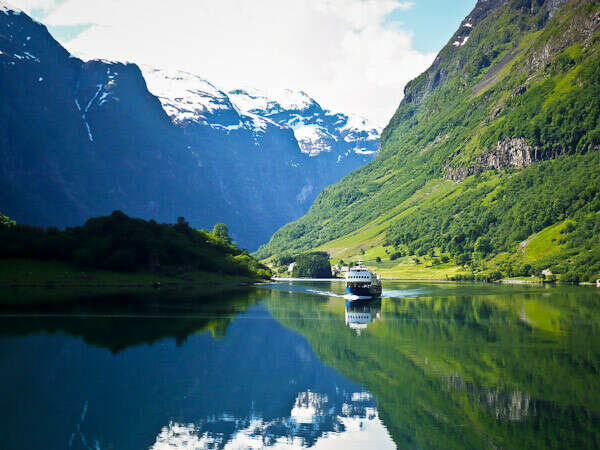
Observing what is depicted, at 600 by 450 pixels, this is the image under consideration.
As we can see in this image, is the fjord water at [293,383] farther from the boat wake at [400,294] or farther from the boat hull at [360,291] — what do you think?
the boat wake at [400,294]

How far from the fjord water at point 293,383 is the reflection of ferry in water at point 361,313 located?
1.96 meters

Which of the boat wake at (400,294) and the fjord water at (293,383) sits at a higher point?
the boat wake at (400,294)

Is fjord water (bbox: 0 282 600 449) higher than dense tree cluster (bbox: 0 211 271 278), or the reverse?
dense tree cluster (bbox: 0 211 271 278)

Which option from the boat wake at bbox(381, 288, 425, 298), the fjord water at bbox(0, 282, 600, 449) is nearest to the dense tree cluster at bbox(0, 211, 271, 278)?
the boat wake at bbox(381, 288, 425, 298)

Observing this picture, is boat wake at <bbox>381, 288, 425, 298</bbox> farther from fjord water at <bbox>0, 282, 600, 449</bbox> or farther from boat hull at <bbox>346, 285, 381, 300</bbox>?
fjord water at <bbox>0, 282, 600, 449</bbox>

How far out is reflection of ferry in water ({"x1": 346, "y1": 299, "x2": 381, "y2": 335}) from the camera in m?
93.0

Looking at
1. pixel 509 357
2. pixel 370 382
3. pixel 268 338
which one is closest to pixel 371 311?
pixel 268 338

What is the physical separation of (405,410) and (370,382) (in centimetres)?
874

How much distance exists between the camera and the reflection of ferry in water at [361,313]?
9300 centimetres

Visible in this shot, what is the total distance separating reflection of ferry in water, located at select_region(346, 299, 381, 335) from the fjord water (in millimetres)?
1962

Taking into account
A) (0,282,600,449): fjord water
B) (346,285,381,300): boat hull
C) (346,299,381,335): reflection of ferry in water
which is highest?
(346,285,381,300): boat hull

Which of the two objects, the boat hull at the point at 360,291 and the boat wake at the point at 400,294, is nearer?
the boat hull at the point at 360,291

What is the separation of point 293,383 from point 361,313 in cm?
6272

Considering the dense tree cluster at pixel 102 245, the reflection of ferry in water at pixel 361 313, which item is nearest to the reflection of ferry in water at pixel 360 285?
the reflection of ferry in water at pixel 361 313
